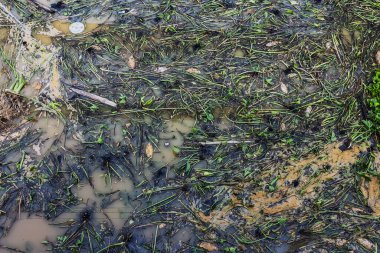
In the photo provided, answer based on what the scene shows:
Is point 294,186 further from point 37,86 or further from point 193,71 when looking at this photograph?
point 37,86

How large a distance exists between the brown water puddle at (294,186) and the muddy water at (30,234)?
152 cm

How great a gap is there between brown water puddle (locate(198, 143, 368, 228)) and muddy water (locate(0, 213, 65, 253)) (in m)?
1.52

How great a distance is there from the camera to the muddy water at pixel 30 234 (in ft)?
12.7

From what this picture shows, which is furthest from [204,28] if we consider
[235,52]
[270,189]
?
[270,189]

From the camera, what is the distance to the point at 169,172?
4281mm

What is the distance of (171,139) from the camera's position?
14.8 feet

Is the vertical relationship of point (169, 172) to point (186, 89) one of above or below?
below

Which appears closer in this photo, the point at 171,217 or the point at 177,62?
the point at 171,217

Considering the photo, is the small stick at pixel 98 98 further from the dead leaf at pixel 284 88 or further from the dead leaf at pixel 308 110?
the dead leaf at pixel 308 110

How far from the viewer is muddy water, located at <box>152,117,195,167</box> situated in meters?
4.37

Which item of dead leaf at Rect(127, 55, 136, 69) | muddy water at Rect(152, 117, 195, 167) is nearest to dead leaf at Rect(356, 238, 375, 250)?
muddy water at Rect(152, 117, 195, 167)

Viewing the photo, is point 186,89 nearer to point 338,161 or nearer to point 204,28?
point 204,28

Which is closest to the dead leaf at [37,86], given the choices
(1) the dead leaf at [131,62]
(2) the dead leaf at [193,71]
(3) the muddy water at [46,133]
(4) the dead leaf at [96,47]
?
(3) the muddy water at [46,133]

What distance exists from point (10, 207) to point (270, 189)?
2.69 metres
